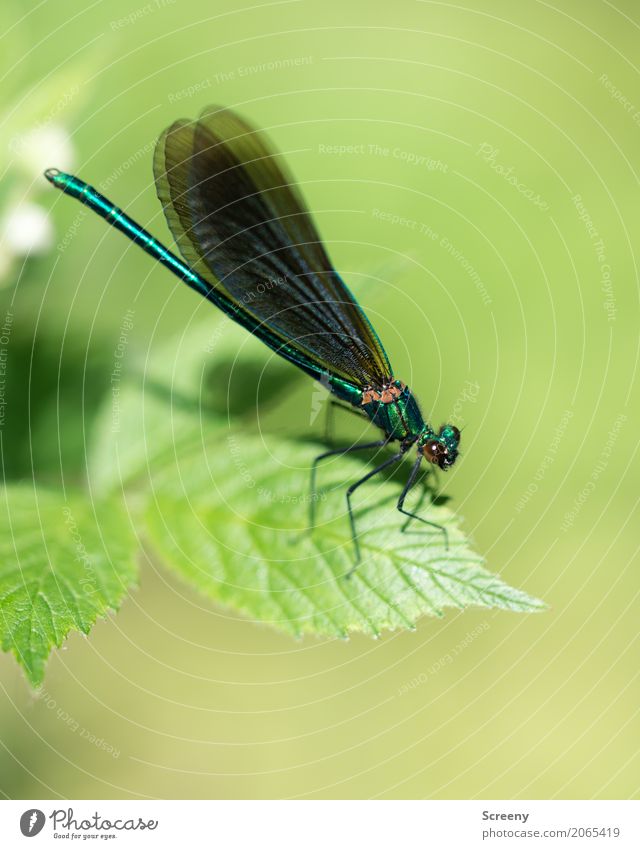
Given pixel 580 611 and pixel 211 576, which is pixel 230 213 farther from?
pixel 580 611

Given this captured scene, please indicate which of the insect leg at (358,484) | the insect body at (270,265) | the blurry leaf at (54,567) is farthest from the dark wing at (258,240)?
the blurry leaf at (54,567)

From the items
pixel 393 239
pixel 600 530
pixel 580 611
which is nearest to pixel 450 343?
pixel 393 239

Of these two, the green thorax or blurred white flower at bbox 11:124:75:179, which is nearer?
blurred white flower at bbox 11:124:75:179

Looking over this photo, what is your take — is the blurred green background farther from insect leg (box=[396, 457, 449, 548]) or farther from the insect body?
insect leg (box=[396, 457, 449, 548])

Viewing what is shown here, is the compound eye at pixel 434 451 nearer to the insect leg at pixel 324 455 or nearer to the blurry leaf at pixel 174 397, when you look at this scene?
the insect leg at pixel 324 455
